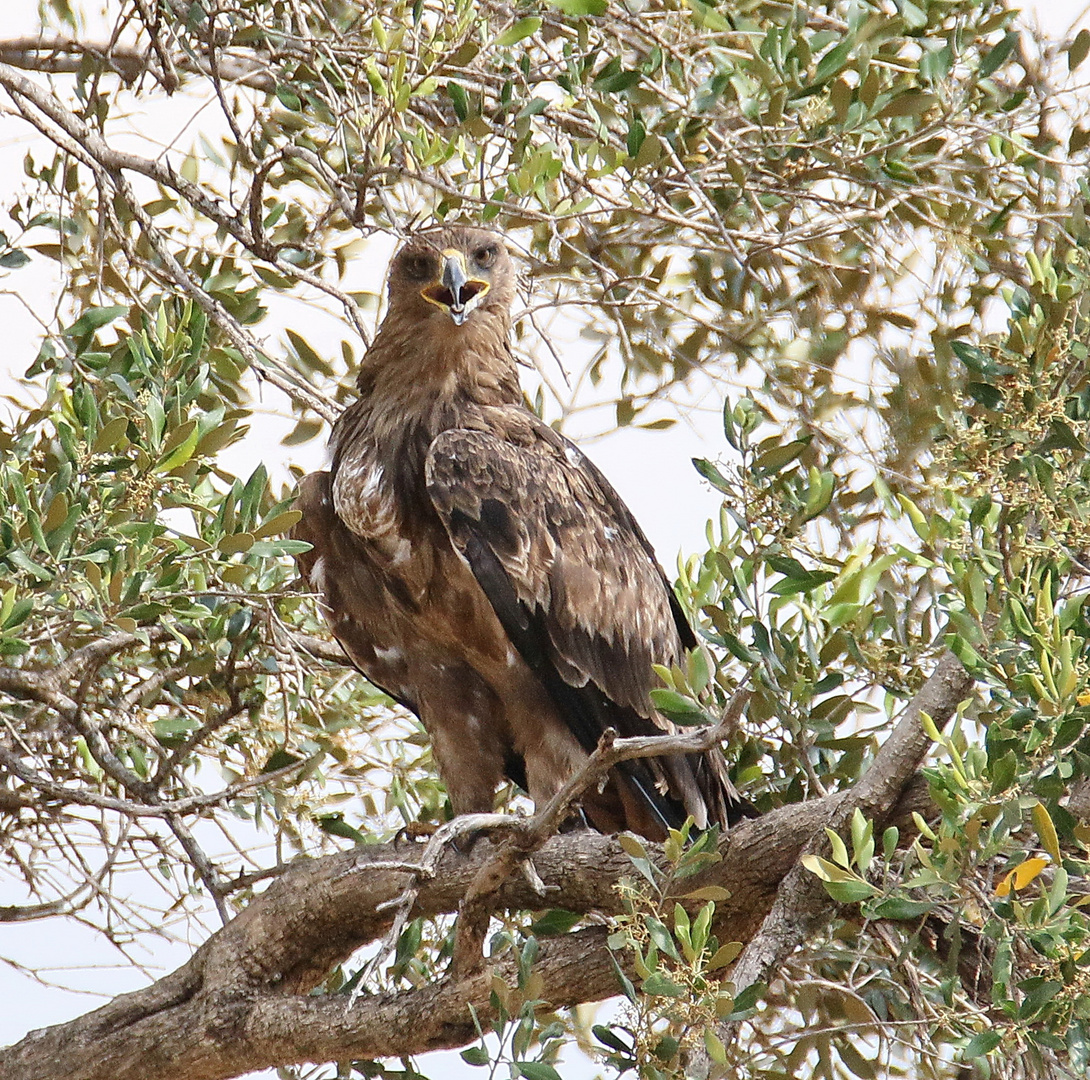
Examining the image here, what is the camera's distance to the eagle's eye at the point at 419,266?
406cm

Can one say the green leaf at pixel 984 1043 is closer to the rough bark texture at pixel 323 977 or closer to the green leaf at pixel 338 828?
the rough bark texture at pixel 323 977

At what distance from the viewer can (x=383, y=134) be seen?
3115 mm

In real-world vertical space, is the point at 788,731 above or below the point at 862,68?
below

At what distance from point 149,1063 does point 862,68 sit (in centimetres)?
294

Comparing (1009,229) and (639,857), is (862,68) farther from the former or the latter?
(639,857)

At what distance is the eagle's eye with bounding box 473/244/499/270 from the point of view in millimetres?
4117

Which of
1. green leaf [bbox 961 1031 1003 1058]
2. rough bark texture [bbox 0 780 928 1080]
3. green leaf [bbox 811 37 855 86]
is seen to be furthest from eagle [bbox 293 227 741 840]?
green leaf [bbox 961 1031 1003 1058]

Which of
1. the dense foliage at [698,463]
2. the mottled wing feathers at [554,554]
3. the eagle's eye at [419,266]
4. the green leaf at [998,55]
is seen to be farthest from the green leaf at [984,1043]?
the eagle's eye at [419,266]

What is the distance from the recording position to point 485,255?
13.6 ft

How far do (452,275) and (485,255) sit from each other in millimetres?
290

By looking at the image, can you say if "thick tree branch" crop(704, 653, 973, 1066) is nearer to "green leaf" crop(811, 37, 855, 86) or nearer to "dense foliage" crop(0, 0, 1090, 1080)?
"dense foliage" crop(0, 0, 1090, 1080)

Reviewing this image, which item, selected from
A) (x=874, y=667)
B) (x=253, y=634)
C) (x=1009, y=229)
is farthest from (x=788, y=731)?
(x=1009, y=229)

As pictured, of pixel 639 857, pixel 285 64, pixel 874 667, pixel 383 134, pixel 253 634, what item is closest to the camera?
pixel 639 857

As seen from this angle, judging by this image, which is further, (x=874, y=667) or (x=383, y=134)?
(x=383, y=134)
